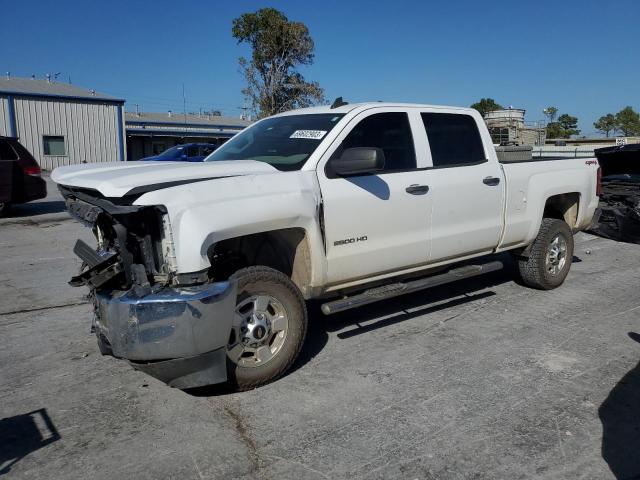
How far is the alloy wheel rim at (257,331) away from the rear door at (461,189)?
1.77m

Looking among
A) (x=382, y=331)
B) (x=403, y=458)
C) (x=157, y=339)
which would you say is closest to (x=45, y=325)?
(x=157, y=339)

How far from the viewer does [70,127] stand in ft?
105

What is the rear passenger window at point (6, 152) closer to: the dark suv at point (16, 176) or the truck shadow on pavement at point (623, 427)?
the dark suv at point (16, 176)

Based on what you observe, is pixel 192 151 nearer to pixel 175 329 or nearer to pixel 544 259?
Answer: pixel 544 259

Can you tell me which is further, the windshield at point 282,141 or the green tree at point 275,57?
the green tree at point 275,57

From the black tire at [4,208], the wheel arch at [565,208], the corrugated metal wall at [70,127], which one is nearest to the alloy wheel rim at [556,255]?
the wheel arch at [565,208]

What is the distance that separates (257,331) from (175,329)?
0.71 metres

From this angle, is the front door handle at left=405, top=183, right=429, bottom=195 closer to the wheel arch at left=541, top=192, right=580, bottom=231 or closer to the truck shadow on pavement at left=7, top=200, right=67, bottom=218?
the wheel arch at left=541, top=192, right=580, bottom=231

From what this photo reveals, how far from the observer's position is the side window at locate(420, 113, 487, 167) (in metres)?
5.45

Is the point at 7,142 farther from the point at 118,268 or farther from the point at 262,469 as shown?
the point at 262,469

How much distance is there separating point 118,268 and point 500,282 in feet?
16.2

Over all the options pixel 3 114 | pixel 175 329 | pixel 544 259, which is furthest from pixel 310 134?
pixel 3 114

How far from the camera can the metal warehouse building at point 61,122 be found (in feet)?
98.5

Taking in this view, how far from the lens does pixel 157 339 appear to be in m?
3.52
